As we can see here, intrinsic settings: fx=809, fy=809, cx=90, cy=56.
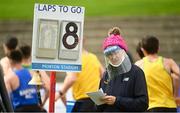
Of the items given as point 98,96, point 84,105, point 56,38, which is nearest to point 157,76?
point 84,105

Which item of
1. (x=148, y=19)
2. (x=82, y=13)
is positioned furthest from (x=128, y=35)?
(x=82, y=13)

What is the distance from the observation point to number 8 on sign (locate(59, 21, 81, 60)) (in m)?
7.77

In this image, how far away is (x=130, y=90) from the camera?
23.9ft

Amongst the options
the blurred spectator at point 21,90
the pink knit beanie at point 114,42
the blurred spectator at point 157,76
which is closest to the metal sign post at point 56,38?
the pink knit beanie at point 114,42

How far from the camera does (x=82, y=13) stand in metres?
7.82

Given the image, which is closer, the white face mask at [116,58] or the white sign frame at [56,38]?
the white face mask at [116,58]

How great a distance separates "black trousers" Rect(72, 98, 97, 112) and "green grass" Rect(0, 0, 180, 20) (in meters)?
13.6

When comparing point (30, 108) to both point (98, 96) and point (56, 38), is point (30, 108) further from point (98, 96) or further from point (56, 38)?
point (98, 96)

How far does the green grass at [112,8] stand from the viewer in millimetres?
24661

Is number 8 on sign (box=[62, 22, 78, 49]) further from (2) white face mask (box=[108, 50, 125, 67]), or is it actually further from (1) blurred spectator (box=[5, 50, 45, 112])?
(1) blurred spectator (box=[5, 50, 45, 112])

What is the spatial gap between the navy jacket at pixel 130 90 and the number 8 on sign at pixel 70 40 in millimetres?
635

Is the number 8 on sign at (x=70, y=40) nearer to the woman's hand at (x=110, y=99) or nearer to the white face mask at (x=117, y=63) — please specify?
the white face mask at (x=117, y=63)

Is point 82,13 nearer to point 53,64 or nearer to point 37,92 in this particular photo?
point 53,64

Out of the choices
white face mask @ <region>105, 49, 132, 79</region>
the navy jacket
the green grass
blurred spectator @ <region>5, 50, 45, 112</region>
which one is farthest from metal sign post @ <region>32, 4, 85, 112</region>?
the green grass
